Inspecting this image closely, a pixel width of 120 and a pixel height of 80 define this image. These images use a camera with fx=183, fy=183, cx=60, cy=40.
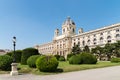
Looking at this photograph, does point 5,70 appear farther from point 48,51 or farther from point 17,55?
point 48,51

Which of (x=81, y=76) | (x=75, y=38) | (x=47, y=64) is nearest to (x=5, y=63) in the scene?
(x=47, y=64)

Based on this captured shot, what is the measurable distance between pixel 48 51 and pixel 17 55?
82786 mm

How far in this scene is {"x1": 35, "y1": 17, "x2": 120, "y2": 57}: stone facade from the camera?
73.5 m

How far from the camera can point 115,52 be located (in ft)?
191

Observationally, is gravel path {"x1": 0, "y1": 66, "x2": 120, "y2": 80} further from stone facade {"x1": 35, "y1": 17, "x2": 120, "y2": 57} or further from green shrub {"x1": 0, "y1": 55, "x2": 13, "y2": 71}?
stone facade {"x1": 35, "y1": 17, "x2": 120, "y2": 57}

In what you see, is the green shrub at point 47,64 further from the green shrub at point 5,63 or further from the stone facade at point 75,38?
the stone facade at point 75,38

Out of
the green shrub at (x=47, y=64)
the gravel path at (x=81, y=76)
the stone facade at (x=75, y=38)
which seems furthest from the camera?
the stone facade at (x=75, y=38)

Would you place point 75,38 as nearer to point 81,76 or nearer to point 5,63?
point 5,63

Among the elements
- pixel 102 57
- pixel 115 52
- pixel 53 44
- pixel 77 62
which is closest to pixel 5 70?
pixel 77 62

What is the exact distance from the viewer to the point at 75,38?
319ft

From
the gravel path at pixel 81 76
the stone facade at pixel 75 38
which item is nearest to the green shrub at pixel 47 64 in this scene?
the gravel path at pixel 81 76

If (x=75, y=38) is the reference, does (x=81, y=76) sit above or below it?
below

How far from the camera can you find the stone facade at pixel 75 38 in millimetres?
73525

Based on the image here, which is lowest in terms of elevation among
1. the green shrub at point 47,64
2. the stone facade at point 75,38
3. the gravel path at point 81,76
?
the gravel path at point 81,76
